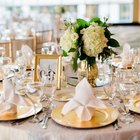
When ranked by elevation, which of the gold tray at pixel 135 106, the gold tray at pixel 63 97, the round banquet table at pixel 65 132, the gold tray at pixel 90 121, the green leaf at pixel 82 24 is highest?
the green leaf at pixel 82 24

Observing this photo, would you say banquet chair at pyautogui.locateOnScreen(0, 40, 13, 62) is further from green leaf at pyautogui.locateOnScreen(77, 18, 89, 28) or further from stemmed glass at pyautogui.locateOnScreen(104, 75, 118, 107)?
stemmed glass at pyautogui.locateOnScreen(104, 75, 118, 107)

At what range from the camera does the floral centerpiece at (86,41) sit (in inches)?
88.0

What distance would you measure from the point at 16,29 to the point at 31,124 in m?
5.06

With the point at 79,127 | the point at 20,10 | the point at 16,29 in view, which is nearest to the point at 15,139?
the point at 79,127

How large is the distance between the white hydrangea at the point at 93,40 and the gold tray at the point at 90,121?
1.56 ft

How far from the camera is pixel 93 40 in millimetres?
2227

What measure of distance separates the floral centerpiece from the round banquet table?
65cm

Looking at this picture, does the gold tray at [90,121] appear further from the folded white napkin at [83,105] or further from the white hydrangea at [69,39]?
the white hydrangea at [69,39]

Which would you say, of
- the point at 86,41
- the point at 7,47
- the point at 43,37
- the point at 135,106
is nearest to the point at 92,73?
the point at 86,41

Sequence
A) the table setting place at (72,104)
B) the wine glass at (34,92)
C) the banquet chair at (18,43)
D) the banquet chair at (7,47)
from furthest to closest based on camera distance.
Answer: the banquet chair at (18,43), the banquet chair at (7,47), the wine glass at (34,92), the table setting place at (72,104)

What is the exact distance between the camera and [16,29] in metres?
6.66

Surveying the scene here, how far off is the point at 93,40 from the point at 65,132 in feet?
2.52

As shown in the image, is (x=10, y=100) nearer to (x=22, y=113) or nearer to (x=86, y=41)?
(x=22, y=113)

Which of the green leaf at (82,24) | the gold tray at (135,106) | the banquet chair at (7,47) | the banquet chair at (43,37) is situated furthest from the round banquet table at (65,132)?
→ the banquet chair at (43,37)
